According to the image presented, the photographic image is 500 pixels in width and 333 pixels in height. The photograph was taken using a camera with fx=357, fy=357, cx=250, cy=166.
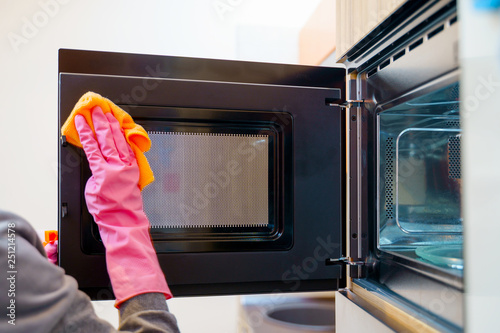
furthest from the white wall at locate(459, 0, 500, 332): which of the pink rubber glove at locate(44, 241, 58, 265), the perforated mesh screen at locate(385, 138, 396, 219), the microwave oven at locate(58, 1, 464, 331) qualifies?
the pink rubber glove at locate(44, 241, 58, 265)

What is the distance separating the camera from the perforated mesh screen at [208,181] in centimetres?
70

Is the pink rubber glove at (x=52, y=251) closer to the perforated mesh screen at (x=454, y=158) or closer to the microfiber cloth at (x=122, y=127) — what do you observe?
the microfiber cloth at (x=122, y=127)

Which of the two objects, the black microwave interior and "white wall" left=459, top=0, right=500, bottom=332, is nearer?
"white wall" left=459, top=0, right=500, bottom=332

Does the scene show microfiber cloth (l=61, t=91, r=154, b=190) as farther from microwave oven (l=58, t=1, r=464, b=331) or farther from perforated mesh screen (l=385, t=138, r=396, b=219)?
perforated mesh screen (l=385, t=138, r=396, b=219)

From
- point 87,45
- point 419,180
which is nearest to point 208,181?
point 419,180

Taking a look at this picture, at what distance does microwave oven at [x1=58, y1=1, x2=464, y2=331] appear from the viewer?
25.7 inches

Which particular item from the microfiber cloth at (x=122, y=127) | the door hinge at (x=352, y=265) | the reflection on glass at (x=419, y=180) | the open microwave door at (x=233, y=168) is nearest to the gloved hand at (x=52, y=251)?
the open microwave door at (x=233, y=168)

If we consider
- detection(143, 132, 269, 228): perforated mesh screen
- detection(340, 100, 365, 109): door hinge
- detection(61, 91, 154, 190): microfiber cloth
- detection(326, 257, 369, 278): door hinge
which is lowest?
detection(326, 257, 369, 278): door hinge

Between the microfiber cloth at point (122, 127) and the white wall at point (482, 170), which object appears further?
A: the microfiber cloth at point (122, 127)

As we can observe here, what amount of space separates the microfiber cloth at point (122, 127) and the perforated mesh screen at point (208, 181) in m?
0.03

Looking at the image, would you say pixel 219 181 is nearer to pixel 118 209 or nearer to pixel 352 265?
pixel 118 209

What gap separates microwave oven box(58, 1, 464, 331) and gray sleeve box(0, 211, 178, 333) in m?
0.19

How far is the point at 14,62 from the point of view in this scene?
144 centimetres

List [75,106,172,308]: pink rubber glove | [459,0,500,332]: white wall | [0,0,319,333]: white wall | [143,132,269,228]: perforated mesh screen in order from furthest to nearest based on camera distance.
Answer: [0,0,319,333]: white wall < [143,132,269,228]: perforated mesh screen < [75,106,172,308]: pink rubber glove < [459,0,500,332]: white wall
